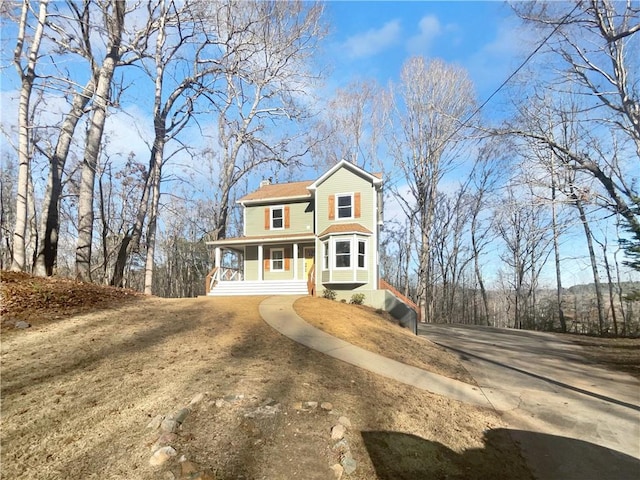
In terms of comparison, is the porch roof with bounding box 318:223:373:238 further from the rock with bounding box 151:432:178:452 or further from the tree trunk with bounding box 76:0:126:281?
the rock with bounding box 151:432:178:452

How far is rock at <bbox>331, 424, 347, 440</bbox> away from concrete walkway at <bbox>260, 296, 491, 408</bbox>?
2446 mm

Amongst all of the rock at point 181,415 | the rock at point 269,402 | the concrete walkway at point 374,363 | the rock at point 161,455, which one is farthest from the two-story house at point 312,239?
the rock at point 161,455

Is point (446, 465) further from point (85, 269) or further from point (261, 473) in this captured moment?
point (85, 269)

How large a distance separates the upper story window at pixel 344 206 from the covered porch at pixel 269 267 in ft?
6.08

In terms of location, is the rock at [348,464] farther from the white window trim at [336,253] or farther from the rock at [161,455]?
the white window trim at [336,253]

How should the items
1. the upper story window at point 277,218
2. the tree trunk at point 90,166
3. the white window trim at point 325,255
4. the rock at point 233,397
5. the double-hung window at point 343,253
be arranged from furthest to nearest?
the upper story window at point 277,218, the white window trim at point 325,255, the double-hung window at point 343,253, the tree trunk at point 90,166, the rock at point 233,397

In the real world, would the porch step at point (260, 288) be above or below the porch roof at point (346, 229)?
below

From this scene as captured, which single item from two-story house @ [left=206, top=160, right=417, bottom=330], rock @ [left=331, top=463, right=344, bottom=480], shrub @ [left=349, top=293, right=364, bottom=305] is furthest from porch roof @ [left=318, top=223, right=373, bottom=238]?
rock @ [left=331, top=463, right=344, bottom=480]

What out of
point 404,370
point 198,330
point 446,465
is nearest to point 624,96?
point 404,370

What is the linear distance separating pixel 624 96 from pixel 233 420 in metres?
14.0

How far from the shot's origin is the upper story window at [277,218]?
65.6 feet

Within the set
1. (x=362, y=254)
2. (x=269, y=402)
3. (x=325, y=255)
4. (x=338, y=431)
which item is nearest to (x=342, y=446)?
(x=338, y=431)

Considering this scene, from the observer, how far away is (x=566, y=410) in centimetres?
577

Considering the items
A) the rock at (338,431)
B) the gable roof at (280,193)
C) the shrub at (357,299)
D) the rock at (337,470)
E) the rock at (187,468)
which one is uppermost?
the gable roof at (280,193)
